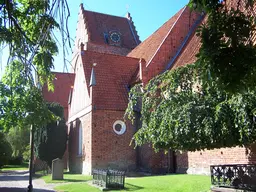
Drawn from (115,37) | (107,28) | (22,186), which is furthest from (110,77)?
(107,28)

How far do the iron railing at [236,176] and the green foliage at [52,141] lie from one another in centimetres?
1613

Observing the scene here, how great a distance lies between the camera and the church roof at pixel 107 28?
104ft

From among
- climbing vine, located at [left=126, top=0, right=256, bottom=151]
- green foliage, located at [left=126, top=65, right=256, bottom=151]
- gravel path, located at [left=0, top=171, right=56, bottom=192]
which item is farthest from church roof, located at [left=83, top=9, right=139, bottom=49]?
green foliage, located at [left=126, top=65, right=256, bottom=151]

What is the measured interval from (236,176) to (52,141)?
57.3ft

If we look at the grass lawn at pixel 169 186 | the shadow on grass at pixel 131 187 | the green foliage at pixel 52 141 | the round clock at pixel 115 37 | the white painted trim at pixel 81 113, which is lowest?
the shadow on grass at pixel 131 187

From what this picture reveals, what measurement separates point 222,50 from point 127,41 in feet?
99.5

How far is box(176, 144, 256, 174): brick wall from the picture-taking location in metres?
11.1

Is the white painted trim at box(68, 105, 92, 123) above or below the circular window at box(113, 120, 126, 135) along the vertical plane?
above

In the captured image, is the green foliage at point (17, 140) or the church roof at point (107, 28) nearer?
the church roof at point (107, 28)

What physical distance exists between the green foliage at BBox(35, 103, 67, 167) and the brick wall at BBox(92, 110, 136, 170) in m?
5.90

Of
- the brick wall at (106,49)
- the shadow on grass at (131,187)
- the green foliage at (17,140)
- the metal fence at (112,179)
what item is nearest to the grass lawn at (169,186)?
the shadow on grass at (131,187)

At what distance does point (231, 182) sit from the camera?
8.48 metres

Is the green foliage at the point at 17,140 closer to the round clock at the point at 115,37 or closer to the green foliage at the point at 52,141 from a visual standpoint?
the green foliage at the point at 52,141

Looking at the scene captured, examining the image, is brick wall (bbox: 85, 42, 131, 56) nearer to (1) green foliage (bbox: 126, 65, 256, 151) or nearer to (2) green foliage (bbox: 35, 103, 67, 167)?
(2) green foliage (bbox: 35, 103, 67, 167)
